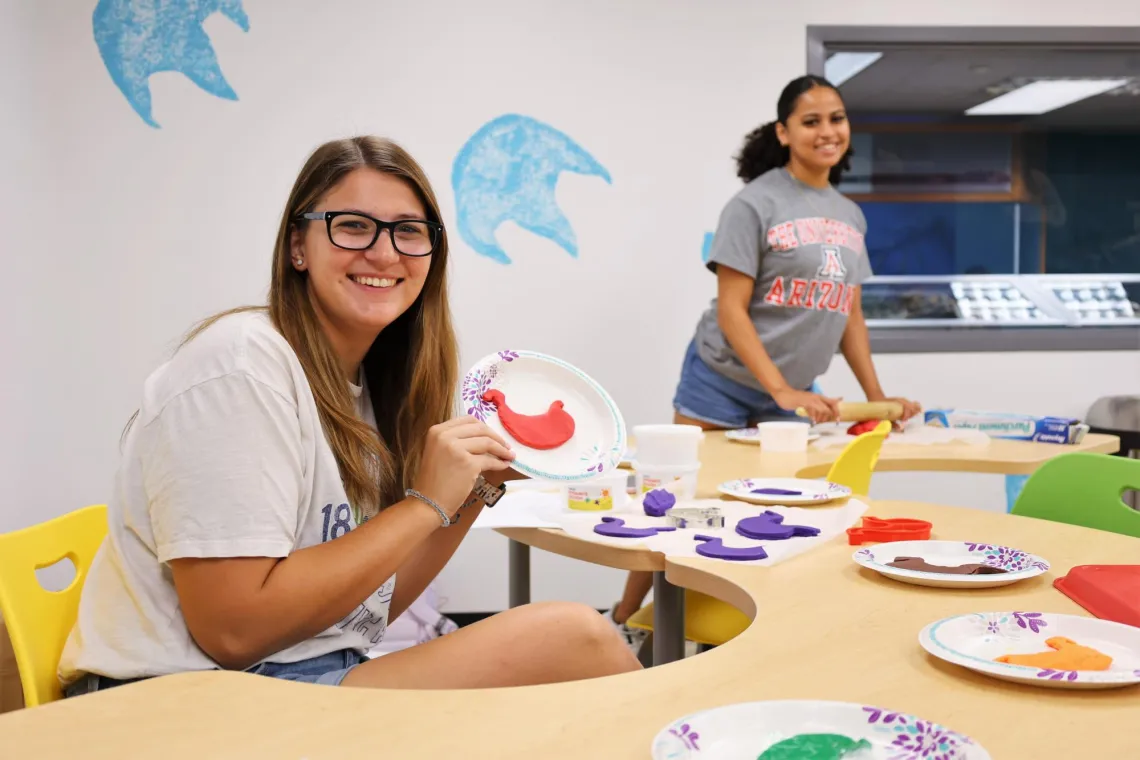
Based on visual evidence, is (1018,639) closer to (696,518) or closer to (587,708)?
(587,708)

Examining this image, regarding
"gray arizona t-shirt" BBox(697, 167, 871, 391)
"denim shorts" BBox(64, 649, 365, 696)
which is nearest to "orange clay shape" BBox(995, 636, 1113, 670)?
"denim shorts" BBox(64, 649, 365, 696)

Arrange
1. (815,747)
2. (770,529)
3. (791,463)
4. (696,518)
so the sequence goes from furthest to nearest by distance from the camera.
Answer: (791,463) < (696,518) < (770,529) < (815,747)

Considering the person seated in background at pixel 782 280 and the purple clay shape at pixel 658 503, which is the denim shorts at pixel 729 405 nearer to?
the person seated in background at pixel 782 280

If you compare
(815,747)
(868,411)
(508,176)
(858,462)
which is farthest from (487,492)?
(508,176)

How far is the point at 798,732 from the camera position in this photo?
79cm

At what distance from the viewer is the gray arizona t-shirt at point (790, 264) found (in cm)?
284

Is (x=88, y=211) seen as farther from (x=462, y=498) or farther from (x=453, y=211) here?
(x=462, y=498)

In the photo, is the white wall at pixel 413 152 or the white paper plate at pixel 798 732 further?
the white wall at pixel 413 152

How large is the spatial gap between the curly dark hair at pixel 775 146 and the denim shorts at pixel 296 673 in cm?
227

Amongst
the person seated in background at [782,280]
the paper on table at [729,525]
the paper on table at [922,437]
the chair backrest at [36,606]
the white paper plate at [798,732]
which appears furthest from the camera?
the person seated in background at [782,280]

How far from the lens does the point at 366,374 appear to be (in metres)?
1.60

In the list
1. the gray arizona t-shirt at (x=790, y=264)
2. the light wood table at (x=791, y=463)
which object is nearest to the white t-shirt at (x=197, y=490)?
the light wood table at (x=791, y=463)

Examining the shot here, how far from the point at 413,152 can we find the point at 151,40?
3.39ft

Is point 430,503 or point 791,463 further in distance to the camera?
point 791,463
